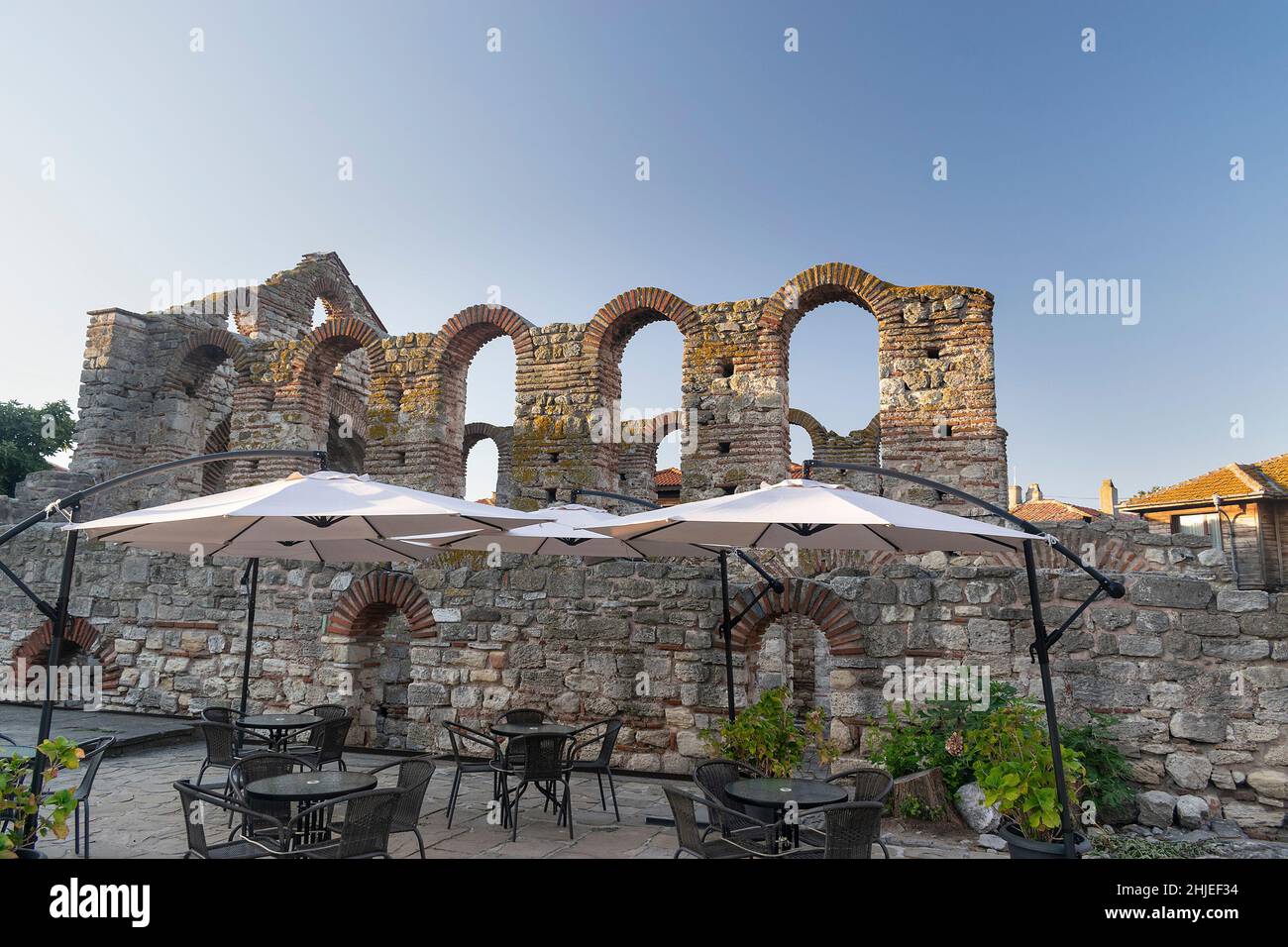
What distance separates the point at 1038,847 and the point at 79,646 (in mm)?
10991

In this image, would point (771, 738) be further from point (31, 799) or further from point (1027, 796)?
point (31, 799)

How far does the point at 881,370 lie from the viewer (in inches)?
312

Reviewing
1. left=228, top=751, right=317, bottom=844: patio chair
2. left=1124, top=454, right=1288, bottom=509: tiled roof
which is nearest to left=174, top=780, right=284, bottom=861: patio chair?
left=228, top=751, right=317, bottom=844: patio chair

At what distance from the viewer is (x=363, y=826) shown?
12.3 ft

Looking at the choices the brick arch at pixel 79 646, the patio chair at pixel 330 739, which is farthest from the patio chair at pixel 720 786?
the brick arch at pixel 79 646

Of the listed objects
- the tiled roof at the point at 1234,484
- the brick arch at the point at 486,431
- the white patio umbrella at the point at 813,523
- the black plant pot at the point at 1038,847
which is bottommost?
the black plant pot at the point at 1038,847

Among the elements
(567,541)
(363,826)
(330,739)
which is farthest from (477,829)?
(567,541)

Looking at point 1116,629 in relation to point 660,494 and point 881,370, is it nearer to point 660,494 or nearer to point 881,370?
point 881,370

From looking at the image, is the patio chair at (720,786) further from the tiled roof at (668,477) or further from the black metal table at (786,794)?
the tiled roof at (668,477)

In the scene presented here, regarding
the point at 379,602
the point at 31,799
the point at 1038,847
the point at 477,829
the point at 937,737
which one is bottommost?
the point at 477,829

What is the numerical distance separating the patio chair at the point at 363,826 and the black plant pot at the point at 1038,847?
11.3ft

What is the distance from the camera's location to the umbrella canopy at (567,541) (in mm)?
6172

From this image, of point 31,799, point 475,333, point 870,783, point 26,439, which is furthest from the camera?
point 26,439
